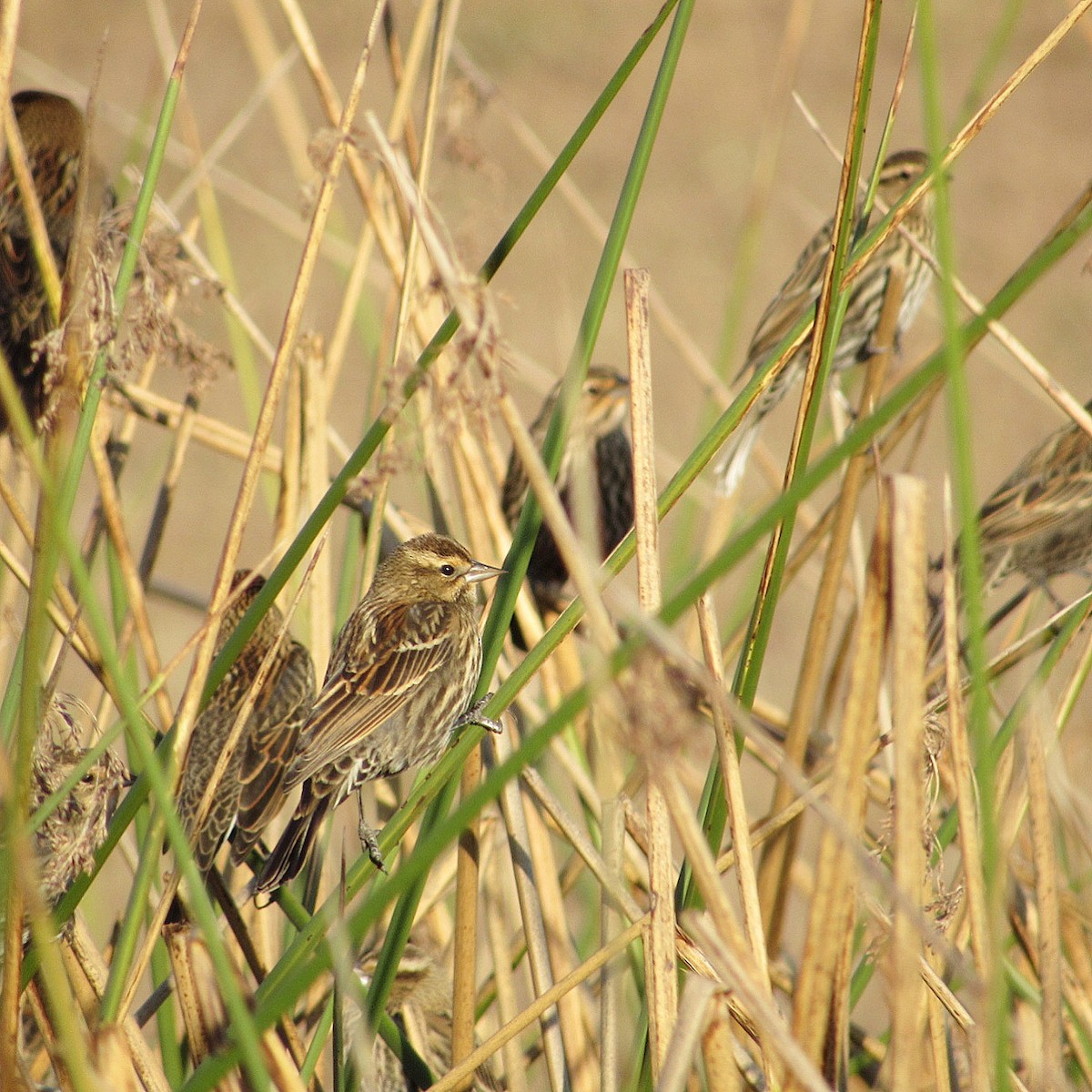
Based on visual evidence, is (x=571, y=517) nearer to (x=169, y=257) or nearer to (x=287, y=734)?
(x=287, y=734)

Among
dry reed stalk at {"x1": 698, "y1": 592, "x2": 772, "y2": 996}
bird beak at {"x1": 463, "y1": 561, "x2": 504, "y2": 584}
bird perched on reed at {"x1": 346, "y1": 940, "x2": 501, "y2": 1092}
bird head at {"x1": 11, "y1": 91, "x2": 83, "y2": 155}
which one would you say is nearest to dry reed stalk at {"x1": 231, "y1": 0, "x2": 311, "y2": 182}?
bird head at {"x1": 11, "y1": 91, "x2": 83, "y2": 155}

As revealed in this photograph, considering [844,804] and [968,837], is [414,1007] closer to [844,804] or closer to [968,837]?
[968,837]

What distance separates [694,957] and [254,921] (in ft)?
3.97

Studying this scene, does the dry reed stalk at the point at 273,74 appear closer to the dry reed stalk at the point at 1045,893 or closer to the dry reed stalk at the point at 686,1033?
the dry reed stalk at the point at 1045,893

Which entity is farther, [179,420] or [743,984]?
[179,420]

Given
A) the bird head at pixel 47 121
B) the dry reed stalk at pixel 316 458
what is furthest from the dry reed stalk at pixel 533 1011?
the bird head at pixel 47 121

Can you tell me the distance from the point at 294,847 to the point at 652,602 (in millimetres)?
1105

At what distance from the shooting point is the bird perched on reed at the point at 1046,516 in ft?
13.0

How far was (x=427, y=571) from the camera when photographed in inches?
124

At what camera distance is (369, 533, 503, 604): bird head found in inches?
122

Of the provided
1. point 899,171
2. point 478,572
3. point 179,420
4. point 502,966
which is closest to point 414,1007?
point 502,966

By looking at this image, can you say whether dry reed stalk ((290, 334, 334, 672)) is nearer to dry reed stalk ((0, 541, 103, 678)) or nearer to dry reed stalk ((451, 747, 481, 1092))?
dry reed stalk ((0, 541, 103, 678))

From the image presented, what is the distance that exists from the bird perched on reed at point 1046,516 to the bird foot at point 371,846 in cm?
197

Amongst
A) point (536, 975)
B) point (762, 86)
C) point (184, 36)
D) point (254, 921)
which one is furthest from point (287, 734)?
point (762, 86)
